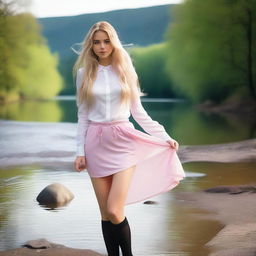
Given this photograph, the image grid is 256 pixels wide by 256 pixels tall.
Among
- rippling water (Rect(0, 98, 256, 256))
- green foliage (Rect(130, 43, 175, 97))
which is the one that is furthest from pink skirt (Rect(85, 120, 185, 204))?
green foliage (Rect(130, 43, 175, 97))

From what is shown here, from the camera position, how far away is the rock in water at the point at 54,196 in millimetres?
8312

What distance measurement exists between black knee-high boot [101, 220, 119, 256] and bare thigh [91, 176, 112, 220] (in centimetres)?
6

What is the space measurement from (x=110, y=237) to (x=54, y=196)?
11.5ft

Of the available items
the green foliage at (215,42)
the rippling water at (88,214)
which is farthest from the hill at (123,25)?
the rippling water at (88,214)

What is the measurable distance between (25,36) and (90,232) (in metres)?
44.0

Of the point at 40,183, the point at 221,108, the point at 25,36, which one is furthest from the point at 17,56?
the point at 40,183

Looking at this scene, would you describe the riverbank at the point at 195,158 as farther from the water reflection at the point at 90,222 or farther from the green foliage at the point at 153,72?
the green foliage at the point at 153,72

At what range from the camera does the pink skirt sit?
4.85m

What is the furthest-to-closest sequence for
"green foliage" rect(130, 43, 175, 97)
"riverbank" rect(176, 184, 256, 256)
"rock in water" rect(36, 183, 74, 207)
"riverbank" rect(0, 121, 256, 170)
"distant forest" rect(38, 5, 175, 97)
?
→ "distant forest" rect(38, 5, 175, 97), "green foliage" rect(130, 43, 175, 97), "riverbank" rect(0, 121, 256, 170), "rock in water" rect(36, 183, 74, 207), "riverbank" rect(176, 184, 256, 256)

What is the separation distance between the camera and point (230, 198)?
8797 mm

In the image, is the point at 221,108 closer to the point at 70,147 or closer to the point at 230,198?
the point at 70,147

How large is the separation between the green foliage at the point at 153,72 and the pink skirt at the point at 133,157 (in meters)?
68.1

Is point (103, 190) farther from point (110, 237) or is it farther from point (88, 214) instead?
point (88, 214)

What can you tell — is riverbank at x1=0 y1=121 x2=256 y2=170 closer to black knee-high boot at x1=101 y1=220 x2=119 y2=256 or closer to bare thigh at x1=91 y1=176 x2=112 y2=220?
black knee-high boot at x1=101 y1=220 x2=119 y2=256
